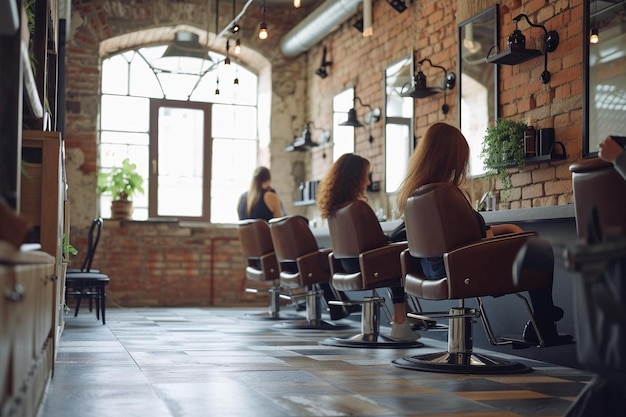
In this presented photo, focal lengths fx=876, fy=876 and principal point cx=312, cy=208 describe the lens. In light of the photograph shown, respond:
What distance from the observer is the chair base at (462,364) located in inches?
160

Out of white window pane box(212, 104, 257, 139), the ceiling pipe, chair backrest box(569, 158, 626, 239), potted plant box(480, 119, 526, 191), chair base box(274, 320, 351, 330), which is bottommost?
chair base box(274, 320, 351, 330)

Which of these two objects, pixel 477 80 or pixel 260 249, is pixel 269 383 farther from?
pixel 260 249

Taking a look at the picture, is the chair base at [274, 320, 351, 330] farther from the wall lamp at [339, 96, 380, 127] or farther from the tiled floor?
the wall lamp at [339, 96, 380, 127]

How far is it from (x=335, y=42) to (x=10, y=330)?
26.3 ft

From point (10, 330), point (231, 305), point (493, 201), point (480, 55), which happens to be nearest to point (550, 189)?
point (493, 201)

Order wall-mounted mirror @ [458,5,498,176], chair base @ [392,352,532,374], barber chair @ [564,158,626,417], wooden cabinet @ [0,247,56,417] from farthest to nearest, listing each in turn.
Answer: wall-mounted mirror @ [458,5,498,176]
chair base @ [392,352,532,374]
barber chair @ [564,158,626,417]
wooden cabinet @ [0,247,56,417]

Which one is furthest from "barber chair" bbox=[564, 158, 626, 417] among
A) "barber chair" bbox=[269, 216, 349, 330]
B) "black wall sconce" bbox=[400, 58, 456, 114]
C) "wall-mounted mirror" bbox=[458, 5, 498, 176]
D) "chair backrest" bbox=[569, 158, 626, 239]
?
"black wall sconce" bbox=[400, 58, 456, 114]

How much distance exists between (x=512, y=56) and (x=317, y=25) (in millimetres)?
3834

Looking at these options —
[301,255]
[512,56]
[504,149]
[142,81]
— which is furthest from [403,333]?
[142,81]

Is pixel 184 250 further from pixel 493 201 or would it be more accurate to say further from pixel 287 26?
pixel 493 201

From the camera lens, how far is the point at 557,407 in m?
3.10

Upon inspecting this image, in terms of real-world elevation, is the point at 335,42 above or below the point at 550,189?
above

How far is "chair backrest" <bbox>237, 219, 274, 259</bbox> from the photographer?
739 cm

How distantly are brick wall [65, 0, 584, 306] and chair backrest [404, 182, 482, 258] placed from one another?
277cm
